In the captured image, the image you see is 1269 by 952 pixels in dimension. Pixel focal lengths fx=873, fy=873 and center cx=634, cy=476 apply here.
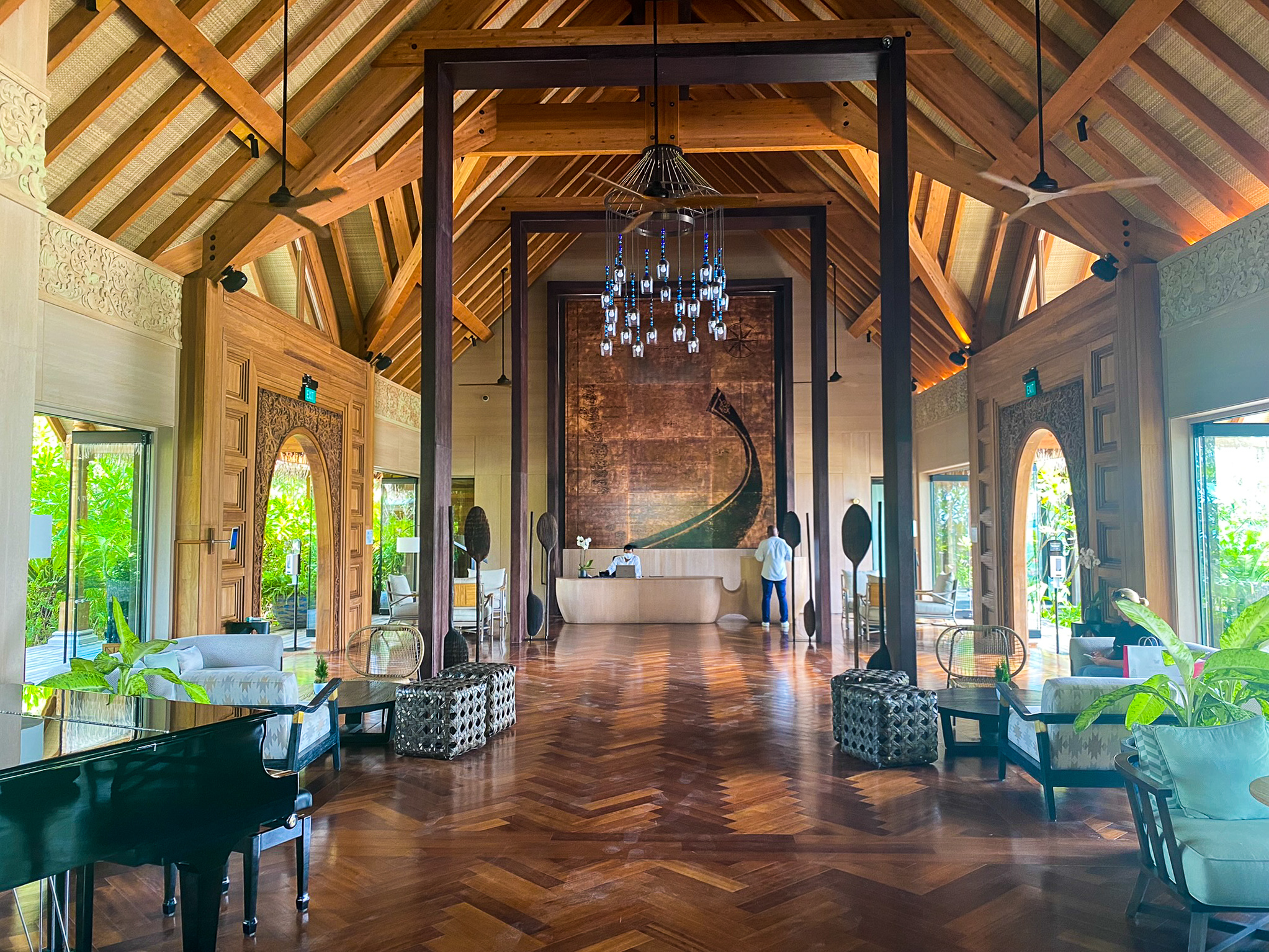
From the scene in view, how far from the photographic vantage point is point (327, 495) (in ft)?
34.2

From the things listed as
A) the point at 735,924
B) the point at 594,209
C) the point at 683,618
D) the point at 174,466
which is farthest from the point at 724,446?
the point at 735,924

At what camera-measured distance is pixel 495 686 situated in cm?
579

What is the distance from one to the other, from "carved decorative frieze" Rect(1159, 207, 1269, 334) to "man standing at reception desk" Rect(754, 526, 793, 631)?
19.6 feet

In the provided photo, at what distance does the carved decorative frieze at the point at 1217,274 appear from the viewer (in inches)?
230

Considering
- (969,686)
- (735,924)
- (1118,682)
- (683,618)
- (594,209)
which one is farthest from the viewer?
(683,618)

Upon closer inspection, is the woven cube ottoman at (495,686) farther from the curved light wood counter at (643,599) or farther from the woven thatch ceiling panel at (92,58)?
the curved light wood counter at (643,599)

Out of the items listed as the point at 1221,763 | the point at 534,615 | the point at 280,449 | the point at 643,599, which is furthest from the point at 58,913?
the point at 643,599

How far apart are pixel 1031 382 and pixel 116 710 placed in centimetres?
888

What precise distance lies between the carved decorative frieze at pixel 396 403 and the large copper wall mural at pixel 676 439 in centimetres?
243

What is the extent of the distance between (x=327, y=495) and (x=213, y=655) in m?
4.49

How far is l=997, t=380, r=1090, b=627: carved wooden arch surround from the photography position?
835 cm

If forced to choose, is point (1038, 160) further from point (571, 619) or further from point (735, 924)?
point (571, 619)

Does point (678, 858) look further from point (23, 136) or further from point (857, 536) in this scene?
point (23, 136)

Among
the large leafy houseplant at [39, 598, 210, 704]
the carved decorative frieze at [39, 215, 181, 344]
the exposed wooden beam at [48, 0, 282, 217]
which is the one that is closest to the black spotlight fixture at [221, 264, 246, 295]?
the carved decorative frieze at [39, 215, 181, 344]
